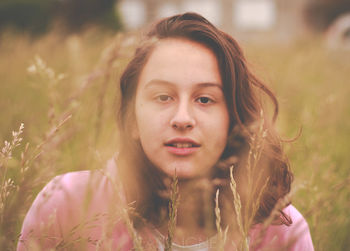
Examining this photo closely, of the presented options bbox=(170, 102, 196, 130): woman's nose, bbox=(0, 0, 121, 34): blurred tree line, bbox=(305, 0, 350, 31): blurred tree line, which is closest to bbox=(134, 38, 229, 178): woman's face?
bbox=(170, 102, 196, 130): woman's nose

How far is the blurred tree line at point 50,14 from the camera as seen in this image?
7.82 m

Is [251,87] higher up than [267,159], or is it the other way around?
[251,87]

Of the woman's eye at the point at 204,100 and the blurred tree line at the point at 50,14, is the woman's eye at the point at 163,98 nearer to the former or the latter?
the woman's eye at the point at 204,100

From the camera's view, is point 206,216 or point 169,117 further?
point 206,216

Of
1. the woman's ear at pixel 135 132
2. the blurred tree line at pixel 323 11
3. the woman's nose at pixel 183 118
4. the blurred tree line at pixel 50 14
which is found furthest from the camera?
the blurred tree line at pixel 323 11

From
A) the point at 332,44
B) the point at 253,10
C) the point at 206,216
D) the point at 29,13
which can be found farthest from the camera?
the point at 253,10

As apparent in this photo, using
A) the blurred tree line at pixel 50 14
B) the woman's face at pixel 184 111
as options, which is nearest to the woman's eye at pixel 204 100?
the woman's face at pixel 184 111

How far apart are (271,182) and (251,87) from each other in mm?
446

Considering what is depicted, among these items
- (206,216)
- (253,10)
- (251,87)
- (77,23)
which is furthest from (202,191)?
(253,10)

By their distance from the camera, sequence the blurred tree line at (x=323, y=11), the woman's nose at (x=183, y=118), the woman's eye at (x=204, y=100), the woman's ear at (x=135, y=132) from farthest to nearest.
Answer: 1. the blurred tree line at (x=323, y=11)
2. the woman's ear at (x=135, y=132)
3. the woman's eye at (x=204, y=100)
4. the woman's nose at (x=183, y=118)

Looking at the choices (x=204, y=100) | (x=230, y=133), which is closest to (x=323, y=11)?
(x=230, y=133)

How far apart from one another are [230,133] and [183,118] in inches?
13.8

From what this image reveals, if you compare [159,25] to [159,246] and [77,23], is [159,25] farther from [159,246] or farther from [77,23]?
[77,23]

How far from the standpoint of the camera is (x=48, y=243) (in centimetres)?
122
